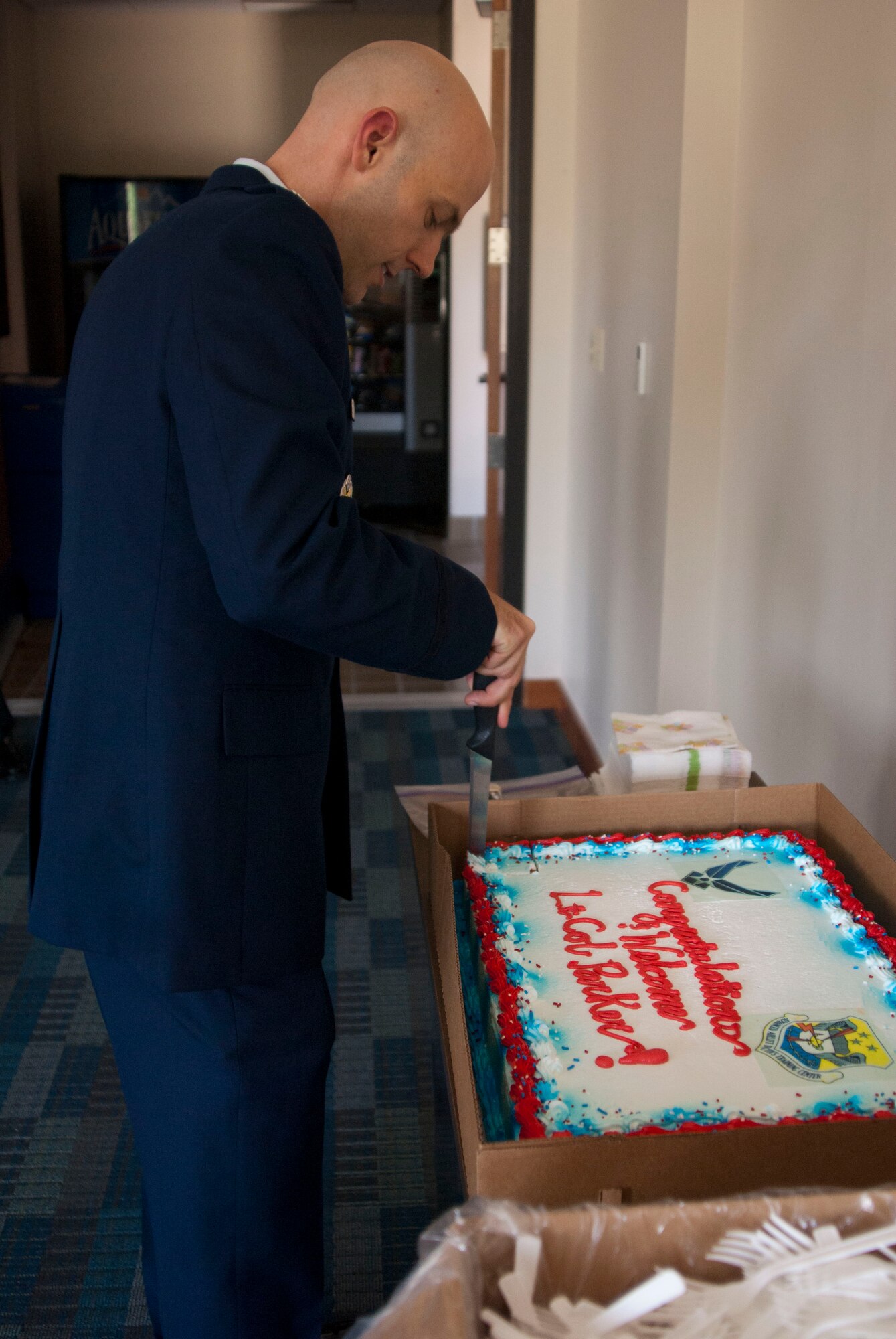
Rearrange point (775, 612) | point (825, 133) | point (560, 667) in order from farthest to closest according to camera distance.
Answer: point (560, 667) → point (775, 612) → point (825, 133)

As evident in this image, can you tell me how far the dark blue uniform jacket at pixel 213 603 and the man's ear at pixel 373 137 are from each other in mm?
91

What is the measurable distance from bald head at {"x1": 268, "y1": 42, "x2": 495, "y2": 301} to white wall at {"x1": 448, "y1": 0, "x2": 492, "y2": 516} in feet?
16.5

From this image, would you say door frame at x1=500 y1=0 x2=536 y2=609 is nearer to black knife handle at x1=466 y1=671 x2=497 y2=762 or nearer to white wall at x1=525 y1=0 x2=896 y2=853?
white wall at x1=525 y1=0 x2=896 y2=853

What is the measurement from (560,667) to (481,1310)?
3376mm

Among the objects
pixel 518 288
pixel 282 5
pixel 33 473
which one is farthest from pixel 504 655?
pixel 282 5

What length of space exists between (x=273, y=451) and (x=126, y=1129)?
4.69 ft

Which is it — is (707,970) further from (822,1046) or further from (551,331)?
(551,331)

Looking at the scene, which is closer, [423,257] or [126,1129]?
[423,257]

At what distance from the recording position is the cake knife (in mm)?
1153

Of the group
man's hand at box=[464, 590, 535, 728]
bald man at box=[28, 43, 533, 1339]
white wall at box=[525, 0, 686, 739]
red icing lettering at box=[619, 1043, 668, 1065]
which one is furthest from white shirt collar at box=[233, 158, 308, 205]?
white wall at box=[525, 0, 686, 739]

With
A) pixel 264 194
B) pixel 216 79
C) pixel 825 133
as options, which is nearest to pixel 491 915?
pixel 264 194

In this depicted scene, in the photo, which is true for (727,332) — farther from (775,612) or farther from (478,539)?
(478,539)

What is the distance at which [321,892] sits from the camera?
3.82 feet

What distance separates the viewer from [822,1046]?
37.2 inches
